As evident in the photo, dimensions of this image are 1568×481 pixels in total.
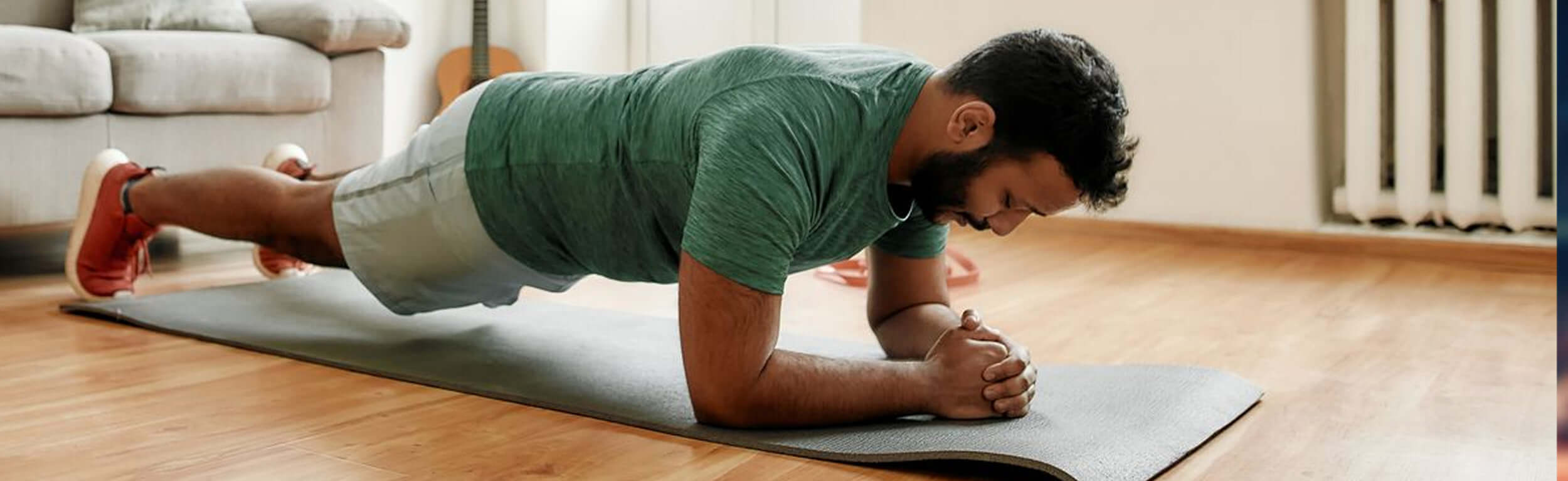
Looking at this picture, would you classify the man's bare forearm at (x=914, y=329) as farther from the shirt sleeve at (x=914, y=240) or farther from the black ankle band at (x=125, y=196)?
the black ankle band at (x=125, y=196)

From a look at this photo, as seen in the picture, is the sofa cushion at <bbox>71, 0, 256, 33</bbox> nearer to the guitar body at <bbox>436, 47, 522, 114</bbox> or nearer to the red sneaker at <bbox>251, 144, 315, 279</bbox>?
the red sneaker at <bbox>251, 144, 315, 279</bbox>

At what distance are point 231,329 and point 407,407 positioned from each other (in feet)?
Answer: 1.82

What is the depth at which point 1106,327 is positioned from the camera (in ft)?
7.38

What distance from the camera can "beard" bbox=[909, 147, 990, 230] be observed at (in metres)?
1.46

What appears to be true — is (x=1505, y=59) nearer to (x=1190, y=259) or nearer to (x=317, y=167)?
(x=1190, y=259)

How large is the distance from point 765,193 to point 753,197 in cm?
1

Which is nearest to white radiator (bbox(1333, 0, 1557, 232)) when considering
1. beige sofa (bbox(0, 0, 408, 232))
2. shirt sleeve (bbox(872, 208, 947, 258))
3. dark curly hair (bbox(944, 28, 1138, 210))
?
shirt sleeve (bbox(872, 208, 947, 258))

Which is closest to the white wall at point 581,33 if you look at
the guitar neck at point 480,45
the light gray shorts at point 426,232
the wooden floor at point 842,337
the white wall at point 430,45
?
the white wall at point 430,45

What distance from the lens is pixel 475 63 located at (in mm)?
4449

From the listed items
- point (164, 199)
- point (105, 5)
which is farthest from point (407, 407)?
point (105, 5)

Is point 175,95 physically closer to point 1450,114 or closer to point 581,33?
point 581,33

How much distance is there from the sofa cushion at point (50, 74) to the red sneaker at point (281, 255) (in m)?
0.34

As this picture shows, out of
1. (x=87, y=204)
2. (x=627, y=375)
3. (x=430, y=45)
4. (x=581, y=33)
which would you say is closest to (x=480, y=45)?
(x=430, y=45)

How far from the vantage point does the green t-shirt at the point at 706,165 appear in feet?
4.56
